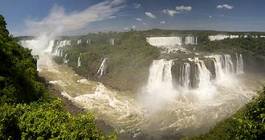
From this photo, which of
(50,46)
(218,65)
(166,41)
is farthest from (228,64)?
(50,46)

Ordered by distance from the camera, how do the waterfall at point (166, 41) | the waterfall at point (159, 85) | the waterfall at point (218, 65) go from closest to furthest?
the waterfall at point (159, 85), the waterfall at point (218, 65), the waterfall at point (166, 41)

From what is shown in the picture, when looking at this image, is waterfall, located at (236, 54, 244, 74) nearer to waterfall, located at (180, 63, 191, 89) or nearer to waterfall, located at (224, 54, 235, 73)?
waterfall, located at (224, 54, 235, 73)

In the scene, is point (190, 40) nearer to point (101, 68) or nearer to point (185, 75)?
point (101, 68)

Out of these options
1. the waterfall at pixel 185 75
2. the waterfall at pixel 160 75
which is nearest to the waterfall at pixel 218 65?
the waterfall at pixel 185 75

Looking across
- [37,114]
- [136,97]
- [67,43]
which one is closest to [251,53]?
[136,97]

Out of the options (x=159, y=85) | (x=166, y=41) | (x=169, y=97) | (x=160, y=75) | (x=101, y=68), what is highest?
(x=166, y=41)

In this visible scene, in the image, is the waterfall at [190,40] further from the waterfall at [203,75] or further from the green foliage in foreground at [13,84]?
the green foliage in foreground at [13,84]

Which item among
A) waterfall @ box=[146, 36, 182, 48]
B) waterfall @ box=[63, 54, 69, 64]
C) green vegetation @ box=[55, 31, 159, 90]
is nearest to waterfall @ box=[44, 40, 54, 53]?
green vegetation @ box=[55, 31, 159, 90]

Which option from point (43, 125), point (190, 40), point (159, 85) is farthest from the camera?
point (190, 40)
